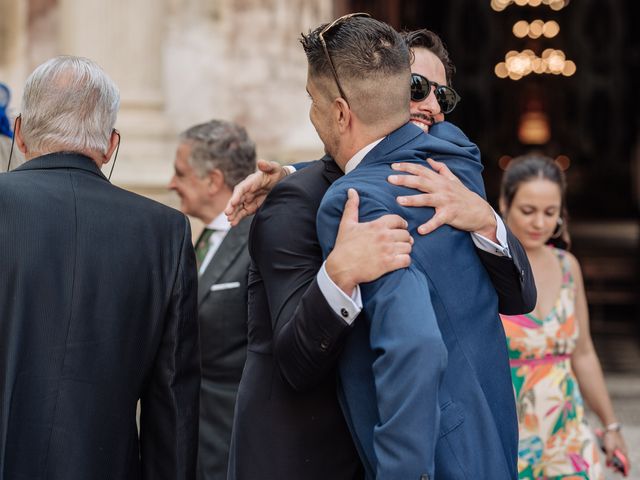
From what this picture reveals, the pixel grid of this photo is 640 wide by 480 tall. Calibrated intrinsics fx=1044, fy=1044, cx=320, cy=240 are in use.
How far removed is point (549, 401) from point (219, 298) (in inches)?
48.7

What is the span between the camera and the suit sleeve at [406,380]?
1921 millimetres

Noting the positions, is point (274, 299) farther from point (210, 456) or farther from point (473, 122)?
point (473, 122)

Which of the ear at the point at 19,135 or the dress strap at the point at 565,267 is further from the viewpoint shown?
the dress strap at the point at 565,267

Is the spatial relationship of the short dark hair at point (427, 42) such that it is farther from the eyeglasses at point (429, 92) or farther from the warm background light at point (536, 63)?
the warm background light at point (536, 63)

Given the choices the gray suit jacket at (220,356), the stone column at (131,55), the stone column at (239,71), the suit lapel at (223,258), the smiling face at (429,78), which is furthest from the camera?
the stone column at (239,71)

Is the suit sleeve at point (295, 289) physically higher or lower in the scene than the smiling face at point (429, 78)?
lower

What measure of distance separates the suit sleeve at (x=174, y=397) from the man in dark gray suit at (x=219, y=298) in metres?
0.95

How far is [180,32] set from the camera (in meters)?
6.24

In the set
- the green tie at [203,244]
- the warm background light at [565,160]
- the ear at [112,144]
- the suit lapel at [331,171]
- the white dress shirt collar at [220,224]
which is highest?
the ear at [112,144]

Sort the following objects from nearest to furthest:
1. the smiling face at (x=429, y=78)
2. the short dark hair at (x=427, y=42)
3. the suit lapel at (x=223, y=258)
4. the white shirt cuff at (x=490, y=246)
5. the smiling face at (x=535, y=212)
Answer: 1. the white shirt cuff at (x=490, y=246)
2. the smiling face at (x=429, y=78)
3. the short dark hair at (x=427, y=42)
4. the suit lapel at (x=223, y=258)
5. the smiling face at (x=535, y=212)

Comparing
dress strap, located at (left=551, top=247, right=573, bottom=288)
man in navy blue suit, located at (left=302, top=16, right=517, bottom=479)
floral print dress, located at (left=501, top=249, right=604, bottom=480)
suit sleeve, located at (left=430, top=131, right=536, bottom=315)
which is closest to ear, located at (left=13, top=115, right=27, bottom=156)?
man in navy blue suit, located at (left=302, top=16, right=517, bottom=479)

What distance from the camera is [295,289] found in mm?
2164

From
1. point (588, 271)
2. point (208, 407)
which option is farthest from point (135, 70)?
point (588, 271)

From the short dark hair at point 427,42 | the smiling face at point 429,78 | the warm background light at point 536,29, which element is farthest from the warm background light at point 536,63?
the smiling face at point 429,78
